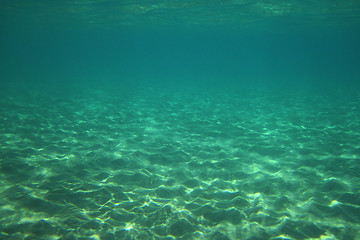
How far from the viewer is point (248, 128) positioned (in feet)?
44.7

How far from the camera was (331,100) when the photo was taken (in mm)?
22516

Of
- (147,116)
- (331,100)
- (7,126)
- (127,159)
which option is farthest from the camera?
(331,100)

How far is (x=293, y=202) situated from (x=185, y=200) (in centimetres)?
300

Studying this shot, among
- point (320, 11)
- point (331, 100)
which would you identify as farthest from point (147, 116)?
point (320, 11)

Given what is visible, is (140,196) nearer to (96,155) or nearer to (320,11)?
(96,155)

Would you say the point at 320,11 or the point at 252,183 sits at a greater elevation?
the point at 320,11

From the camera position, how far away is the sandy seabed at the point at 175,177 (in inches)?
217

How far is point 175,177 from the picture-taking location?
26.0 feet

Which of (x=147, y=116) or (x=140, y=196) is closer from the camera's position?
(x=140, y=196)

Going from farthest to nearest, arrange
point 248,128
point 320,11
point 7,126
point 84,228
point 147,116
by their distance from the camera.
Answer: point 320,11 < point 147,116 < point 248,128 < point 7,126 < point 84,228

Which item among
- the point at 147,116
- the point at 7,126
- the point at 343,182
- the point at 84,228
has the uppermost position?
the point at 84,228

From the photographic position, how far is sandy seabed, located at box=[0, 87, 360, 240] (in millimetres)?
5512

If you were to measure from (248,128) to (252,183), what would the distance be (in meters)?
6.34

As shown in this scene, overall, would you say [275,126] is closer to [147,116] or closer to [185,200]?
[147,116]
